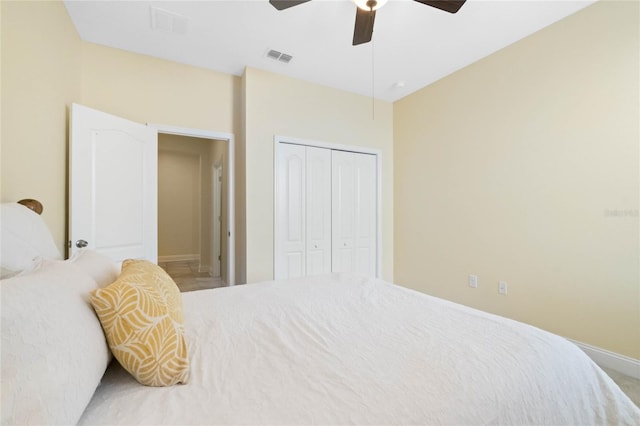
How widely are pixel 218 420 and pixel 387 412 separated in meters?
0.42

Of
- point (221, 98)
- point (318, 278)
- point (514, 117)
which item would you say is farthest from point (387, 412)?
point (221, 98)

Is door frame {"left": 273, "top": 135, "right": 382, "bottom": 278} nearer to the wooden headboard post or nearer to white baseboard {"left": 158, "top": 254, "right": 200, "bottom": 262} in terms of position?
the wooden headboard post

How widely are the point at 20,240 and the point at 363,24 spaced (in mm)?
2242

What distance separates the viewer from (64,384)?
0.56m

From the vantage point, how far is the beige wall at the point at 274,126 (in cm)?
305

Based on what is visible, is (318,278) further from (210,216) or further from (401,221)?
(210,216)

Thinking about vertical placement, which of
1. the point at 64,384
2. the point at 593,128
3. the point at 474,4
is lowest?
the point at 64,384

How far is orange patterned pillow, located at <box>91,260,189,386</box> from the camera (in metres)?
0.77

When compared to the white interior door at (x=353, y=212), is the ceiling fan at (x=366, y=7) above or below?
above

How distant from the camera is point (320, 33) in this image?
97.0 inches

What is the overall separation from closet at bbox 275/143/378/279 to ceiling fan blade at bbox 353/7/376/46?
151 centimetres

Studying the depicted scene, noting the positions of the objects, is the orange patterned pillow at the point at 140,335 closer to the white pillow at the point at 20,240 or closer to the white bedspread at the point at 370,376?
the white bedspread at the point at 370,376

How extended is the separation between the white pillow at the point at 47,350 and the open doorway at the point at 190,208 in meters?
4.03

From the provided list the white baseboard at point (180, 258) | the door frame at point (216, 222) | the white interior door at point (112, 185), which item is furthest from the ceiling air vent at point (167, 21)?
the white baseboard at point (180, 258)
